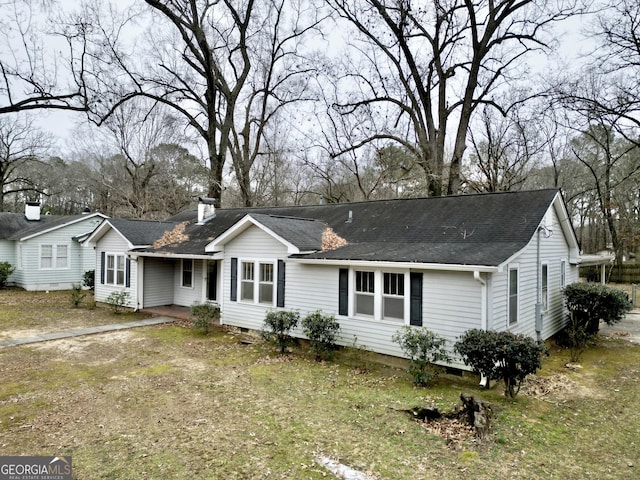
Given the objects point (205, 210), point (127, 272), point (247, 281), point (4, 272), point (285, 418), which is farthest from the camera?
point (4, 272)

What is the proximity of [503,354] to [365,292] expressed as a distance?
358cm

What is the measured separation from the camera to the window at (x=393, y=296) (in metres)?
9.01

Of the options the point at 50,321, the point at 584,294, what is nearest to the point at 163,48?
the point at 50,321

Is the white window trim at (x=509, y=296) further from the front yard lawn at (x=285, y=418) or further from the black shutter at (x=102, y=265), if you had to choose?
the black shutter at (x=102, y=265)

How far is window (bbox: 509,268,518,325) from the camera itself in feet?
28.9

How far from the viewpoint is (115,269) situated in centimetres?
1596

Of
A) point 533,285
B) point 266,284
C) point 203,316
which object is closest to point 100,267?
point 203,316

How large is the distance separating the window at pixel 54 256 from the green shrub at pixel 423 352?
67.8 feet

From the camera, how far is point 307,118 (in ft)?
84.7

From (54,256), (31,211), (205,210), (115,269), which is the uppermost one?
(31,211)

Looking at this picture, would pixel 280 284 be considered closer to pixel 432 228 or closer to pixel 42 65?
pixel 432 228

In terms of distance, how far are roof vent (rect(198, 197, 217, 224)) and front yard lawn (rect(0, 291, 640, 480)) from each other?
25.3ft

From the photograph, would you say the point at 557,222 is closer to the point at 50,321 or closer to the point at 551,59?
the point at 551,59

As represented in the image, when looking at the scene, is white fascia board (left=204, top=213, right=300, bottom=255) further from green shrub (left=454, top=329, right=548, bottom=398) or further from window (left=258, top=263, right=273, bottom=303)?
green shrub (left=454, top=329, right=548, bottom=398)
